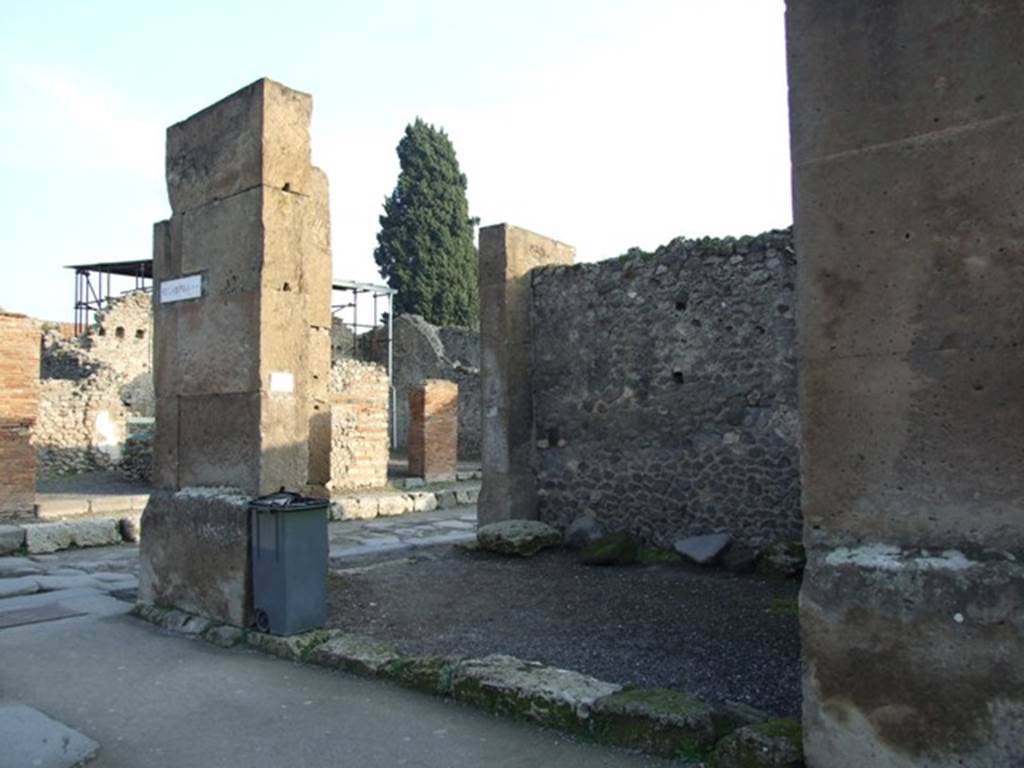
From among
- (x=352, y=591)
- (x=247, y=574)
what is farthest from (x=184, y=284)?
(x=352, y=591)

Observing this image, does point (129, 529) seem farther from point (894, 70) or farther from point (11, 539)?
point (894, 70)

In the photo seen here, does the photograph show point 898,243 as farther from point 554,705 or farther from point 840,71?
point 554,705

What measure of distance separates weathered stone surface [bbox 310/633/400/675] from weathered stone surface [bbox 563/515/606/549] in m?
3.63

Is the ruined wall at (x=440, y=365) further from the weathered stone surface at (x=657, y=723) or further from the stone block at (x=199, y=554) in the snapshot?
the weathered stone surface at (x=657, y=723)

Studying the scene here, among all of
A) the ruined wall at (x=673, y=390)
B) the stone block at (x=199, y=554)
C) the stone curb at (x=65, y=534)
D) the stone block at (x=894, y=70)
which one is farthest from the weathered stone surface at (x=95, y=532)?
the stone block at (x=894, y=70)

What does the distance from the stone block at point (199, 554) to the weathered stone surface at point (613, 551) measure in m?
3.35

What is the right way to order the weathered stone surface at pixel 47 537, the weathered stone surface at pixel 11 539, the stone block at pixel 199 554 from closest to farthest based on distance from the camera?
the stone block at pixel 199 554 < the weathered stone surface at pixel 11 539 < the weathered stone surface at pixel 47 537

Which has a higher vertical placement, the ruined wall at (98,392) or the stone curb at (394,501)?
the ruined wall at (98,392)

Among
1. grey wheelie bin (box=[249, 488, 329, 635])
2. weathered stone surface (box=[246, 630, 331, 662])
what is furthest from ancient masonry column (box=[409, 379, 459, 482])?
weathered stone surface (box=[246, 630, 331, 662])

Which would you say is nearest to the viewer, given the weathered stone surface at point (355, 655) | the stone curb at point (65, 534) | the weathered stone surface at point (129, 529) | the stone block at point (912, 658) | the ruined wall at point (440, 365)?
the stone block at point (912, 658)

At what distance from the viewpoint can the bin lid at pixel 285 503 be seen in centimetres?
534

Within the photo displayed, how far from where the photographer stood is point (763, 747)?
3055 mm

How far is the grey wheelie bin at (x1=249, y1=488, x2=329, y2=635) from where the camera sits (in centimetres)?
528

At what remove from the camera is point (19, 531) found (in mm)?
9594
